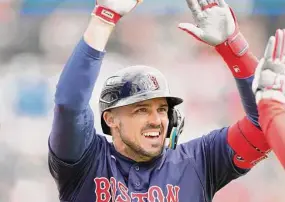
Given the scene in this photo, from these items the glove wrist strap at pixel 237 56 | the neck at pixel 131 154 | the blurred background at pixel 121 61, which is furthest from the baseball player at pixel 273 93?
the blurred background at pixel 121 61

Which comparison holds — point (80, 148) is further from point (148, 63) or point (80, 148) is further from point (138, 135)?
point (148, 63)

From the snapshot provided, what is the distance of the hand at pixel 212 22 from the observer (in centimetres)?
251

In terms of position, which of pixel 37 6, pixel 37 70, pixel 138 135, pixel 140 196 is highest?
pixel 138 135

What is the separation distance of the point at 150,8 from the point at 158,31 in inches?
7.3

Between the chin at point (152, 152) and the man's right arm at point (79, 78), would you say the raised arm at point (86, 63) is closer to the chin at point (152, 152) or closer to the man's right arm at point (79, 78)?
the man's right arm at point (79, 78)

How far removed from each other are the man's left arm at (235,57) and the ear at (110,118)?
0.42m

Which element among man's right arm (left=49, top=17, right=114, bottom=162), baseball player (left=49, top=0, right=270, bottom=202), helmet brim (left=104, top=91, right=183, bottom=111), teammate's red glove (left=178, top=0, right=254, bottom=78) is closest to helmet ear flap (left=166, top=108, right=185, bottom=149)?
baseball player (left=49, top=0, right=270, bottom=202)

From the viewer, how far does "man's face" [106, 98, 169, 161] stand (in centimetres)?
261

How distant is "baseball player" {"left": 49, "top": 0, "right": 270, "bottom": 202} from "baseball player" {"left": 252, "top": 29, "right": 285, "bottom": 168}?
309mm

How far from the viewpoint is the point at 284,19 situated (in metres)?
5.13

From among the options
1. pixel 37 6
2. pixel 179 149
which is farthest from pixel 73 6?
Answer: pixel 179 149

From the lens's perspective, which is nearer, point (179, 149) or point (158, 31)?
point (179, 149)

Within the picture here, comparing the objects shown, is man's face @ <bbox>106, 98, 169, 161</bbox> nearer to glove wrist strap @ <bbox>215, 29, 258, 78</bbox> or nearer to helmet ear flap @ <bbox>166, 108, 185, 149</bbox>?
helmet ear flap @ <bbox>166, 108, 185, 149</bbox>

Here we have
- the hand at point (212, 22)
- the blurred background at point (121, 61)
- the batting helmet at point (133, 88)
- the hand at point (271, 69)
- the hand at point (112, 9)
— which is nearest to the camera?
the hand at point (271, 69)
